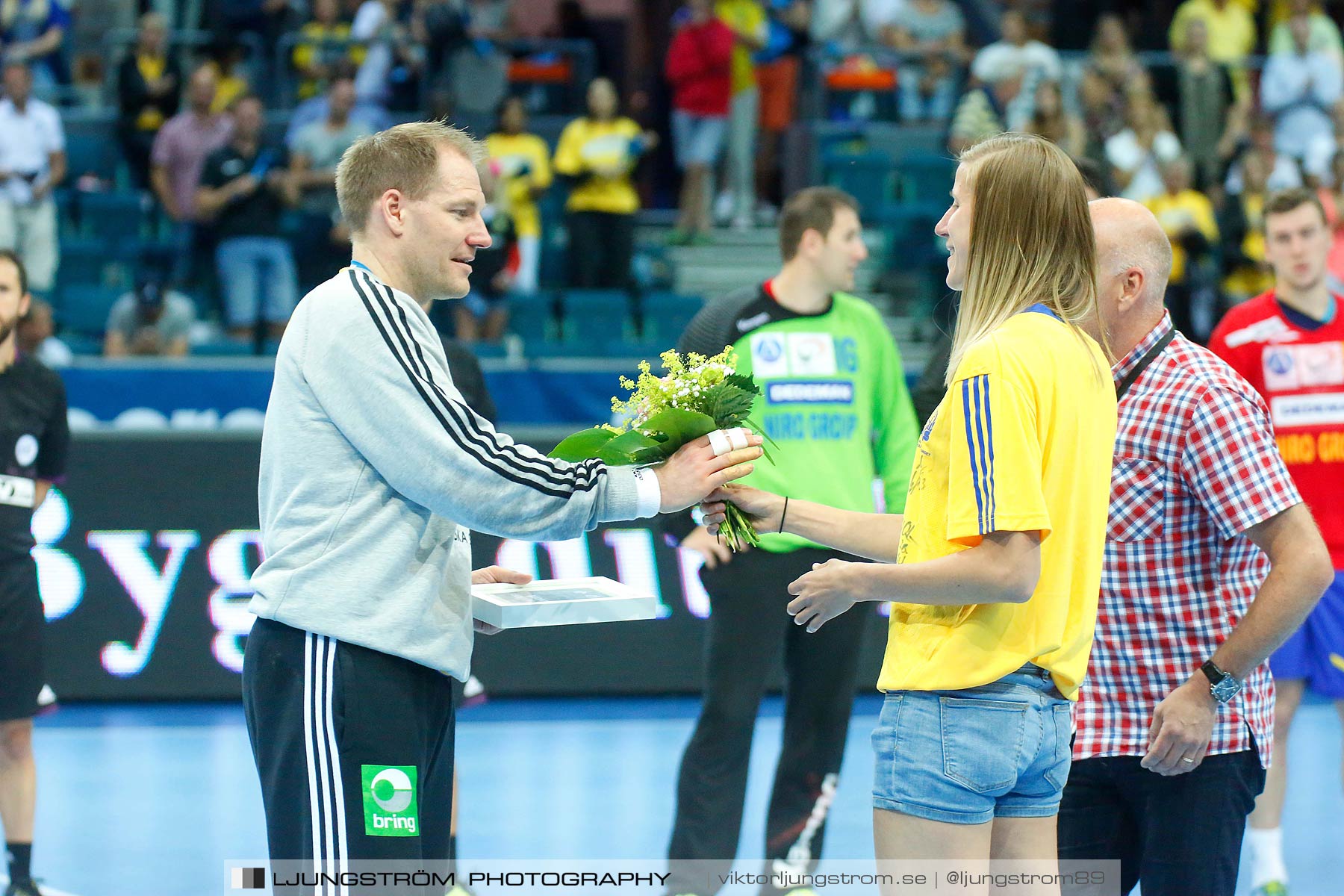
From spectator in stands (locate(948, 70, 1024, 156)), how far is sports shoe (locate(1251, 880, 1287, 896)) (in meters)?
7.94

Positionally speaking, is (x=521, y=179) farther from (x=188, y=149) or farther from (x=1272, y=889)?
(x=1272, y=889)

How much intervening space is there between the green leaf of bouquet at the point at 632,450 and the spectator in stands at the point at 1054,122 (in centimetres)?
921

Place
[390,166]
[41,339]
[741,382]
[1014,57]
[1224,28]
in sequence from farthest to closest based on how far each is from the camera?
[1224,28], [1014,57], [41,339], [741,382], [390,166]

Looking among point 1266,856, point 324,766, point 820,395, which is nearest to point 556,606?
point 324,766

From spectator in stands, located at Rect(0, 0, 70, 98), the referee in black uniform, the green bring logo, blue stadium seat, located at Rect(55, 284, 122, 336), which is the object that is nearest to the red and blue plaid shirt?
the green bring logo

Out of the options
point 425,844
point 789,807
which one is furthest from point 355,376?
point 789,807

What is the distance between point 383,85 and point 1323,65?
28.6 feet

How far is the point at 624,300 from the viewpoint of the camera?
11719 mm

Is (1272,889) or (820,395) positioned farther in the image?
(820,395)

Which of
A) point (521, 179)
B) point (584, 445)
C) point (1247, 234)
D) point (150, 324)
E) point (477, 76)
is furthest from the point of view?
point (477, 76)

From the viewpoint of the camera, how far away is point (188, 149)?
11.5 metres

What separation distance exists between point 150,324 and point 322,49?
377 centimetres

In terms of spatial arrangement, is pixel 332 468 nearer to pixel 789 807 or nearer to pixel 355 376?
pixel 355 376

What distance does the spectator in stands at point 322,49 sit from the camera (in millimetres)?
12727
